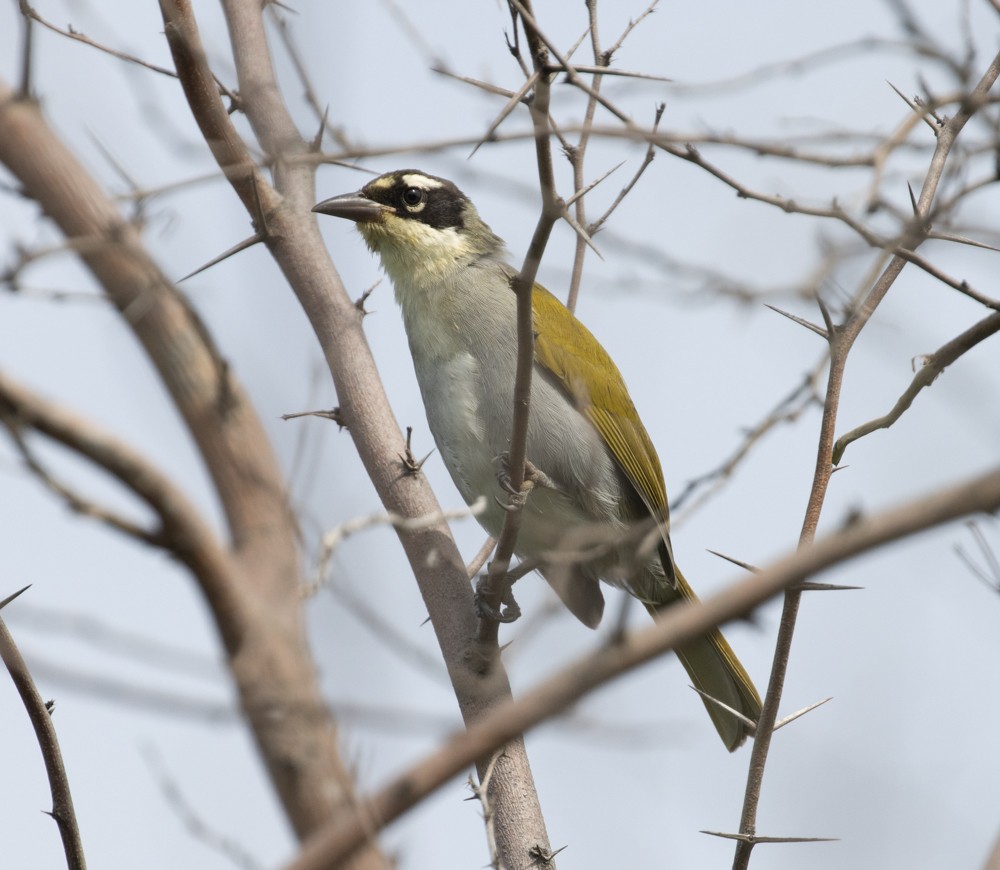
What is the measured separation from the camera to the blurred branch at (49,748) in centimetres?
307

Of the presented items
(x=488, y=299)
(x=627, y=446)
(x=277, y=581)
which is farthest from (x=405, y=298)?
(x=277, y=581)

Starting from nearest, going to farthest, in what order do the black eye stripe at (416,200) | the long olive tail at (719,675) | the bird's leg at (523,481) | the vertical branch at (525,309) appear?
the vertical branch at (525,309) < the bird's leg at (523,481) < the long olive tail at (719,675) < the black eye stripe at (416,200)

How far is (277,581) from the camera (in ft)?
5.70

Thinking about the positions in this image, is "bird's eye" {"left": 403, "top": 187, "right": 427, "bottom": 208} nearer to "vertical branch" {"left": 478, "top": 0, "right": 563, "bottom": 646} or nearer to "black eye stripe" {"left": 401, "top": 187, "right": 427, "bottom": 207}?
"black eye stripe" {"left": 401, "top": 187, "right": 427, "bottom": 207}

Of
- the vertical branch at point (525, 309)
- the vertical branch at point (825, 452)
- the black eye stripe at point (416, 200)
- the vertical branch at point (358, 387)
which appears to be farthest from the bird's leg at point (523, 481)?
the black eye stripe at point (416, 200)

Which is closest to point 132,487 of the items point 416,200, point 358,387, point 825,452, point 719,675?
point 825,452

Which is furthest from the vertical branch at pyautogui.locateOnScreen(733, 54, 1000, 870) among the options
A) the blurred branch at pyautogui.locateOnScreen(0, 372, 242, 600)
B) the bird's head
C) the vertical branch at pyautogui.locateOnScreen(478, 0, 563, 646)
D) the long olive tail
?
the bird's head

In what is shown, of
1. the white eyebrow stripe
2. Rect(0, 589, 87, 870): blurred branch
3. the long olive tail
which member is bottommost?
Rect(0, 589, 87, 870): blurred branch

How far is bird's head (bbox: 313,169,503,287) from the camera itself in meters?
6.00

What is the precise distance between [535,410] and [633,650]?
153 inches

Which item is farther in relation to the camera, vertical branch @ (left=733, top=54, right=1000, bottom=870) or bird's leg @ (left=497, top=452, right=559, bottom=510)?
bird's leg @ (left=497, top=452, right=559, bottom=510)

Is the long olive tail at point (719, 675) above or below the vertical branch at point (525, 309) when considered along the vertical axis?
above

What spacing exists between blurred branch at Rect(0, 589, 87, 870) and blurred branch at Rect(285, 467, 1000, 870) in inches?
67.5

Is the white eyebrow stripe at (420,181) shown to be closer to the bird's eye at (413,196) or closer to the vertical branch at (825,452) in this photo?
the bird's eye at (413,196)
